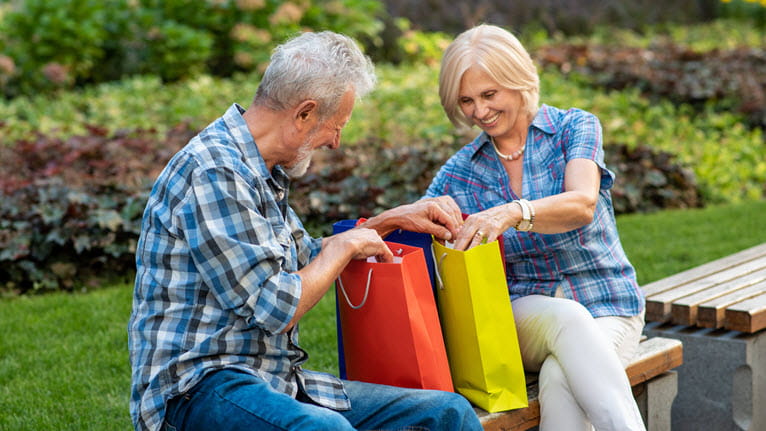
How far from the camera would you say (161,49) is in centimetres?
1059

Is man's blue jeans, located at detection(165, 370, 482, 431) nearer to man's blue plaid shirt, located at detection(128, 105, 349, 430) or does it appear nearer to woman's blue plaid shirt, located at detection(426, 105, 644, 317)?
man's blue plaid shirt, located at detection(128, 105, 349, 430)

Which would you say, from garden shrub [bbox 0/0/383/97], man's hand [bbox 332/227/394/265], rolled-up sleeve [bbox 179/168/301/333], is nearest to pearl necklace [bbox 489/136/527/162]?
man's hand [bbox 332/227/394/265]

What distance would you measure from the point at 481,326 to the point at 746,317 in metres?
1.36

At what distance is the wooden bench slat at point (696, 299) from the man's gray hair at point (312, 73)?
72.7 inches

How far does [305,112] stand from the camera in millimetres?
2375

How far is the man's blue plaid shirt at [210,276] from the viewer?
218cm

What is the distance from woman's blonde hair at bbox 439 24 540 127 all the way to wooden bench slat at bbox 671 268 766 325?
1118 mm

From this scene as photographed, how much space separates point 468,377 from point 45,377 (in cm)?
213

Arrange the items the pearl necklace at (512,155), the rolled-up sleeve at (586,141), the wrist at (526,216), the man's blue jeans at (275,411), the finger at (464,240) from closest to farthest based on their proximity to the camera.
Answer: the man's blue jeans at (275,411) < the finger at (464,240) < the wrist at (526,216) < the rolled-up sleeve at (586,141) < the pearl necklace at (512,155)

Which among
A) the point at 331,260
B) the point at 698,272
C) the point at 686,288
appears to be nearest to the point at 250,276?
the point at 331,260

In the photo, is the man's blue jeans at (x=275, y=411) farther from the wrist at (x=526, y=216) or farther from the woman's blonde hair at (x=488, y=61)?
the woman's blonde hair at (x=488, y=61)

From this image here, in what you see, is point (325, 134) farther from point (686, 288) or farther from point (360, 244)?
point (686, 288)

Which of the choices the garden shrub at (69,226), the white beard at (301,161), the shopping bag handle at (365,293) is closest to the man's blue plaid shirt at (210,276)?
the white beard at (301,161)

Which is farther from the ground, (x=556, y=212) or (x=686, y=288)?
(x=556, y=212)
